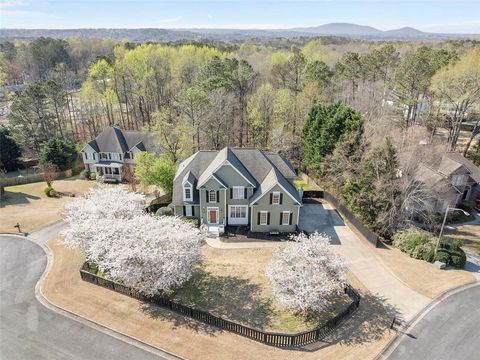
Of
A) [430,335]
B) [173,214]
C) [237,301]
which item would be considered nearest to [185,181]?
[173,214]

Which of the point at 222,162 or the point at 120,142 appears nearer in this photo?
the point at 222,162

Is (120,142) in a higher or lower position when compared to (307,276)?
higher

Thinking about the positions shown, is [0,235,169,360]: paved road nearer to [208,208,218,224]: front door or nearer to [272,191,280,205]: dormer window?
[208,208,218,224]: front door

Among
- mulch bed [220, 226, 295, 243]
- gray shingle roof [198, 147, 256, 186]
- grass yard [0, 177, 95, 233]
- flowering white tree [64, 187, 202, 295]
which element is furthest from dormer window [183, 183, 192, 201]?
grass yard [0, 177, 95, 233]

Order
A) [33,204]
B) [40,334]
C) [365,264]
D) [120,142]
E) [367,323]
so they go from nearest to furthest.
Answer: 1. [40,334]
2. [367,323]
3. [365,264]
4. [33,204]
5. [120,142]

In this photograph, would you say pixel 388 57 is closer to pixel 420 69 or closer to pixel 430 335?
pixel 420 69

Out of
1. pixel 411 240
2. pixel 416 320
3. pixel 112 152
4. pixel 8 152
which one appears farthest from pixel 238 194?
pixel 8 152

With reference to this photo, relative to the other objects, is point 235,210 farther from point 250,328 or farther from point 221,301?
point 250,328

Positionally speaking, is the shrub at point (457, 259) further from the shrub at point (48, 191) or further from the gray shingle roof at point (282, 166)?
the shrub at point (48, 191)
